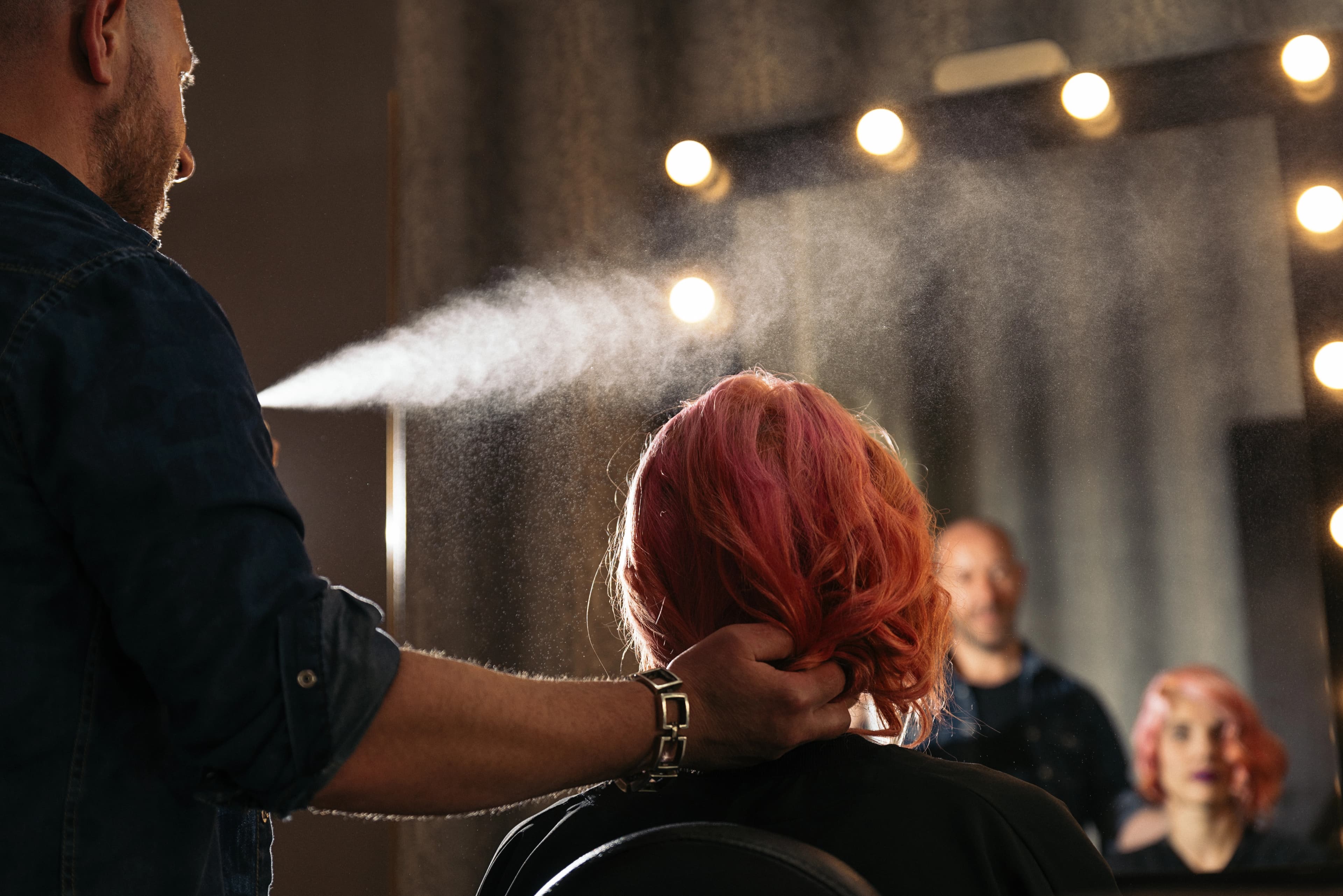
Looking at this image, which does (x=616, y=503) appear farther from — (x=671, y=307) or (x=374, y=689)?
(x=374, y=689)

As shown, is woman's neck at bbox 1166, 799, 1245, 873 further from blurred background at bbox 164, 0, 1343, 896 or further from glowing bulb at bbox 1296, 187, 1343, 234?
glowing bulb at bbox 1296, 187, 1343, 234

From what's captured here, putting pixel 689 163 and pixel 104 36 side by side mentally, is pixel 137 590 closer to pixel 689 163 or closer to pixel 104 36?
pixel 104 36

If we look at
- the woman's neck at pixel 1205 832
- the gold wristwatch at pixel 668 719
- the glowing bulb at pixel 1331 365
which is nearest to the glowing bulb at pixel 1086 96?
the glowing bulb at pixel 1331 365

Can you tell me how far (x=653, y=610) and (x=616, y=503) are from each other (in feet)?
2.12

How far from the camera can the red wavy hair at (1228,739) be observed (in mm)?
1347

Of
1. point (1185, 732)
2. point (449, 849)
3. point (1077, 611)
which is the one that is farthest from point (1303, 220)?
point (449, 849)

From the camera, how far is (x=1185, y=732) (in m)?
1.39

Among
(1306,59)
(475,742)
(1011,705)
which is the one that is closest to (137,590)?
(475,742)

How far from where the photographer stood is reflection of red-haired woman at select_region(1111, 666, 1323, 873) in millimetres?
1346

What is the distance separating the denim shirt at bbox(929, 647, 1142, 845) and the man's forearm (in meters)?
0.88

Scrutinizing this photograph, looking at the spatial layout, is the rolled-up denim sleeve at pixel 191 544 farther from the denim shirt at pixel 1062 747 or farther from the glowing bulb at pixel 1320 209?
the glowing bulb at pixel 1320 209

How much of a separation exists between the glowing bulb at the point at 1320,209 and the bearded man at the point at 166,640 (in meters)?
1.15

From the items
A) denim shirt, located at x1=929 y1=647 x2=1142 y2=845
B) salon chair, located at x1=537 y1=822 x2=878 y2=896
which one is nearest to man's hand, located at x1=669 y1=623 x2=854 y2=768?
salon chair, located at x1=537 y1=822 x2=878 y2=896

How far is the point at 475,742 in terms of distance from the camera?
622mm
